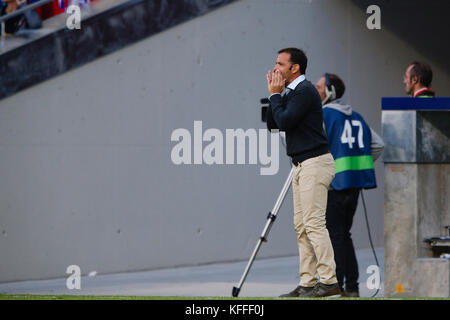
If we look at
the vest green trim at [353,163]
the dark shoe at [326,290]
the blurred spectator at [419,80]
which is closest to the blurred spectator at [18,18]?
the vest green trim at [353,163]

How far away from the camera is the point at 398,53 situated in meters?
12.6

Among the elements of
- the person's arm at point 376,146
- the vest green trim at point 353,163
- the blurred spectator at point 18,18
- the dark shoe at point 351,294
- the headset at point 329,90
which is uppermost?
the blurred spectator at point 18,18

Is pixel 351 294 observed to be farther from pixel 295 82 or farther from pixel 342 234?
pixel 295 82

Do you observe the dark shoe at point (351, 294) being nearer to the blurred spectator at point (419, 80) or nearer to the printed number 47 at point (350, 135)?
the printed number 47 at point (350, 135)

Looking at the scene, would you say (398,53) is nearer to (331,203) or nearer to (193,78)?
(193,78)

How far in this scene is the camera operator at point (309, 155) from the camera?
7086mm

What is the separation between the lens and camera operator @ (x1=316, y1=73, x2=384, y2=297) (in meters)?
7.94

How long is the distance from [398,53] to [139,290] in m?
5.79

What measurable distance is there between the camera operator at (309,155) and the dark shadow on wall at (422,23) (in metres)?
5.15

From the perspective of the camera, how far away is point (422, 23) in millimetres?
13094

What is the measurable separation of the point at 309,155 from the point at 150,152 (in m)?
3.24
